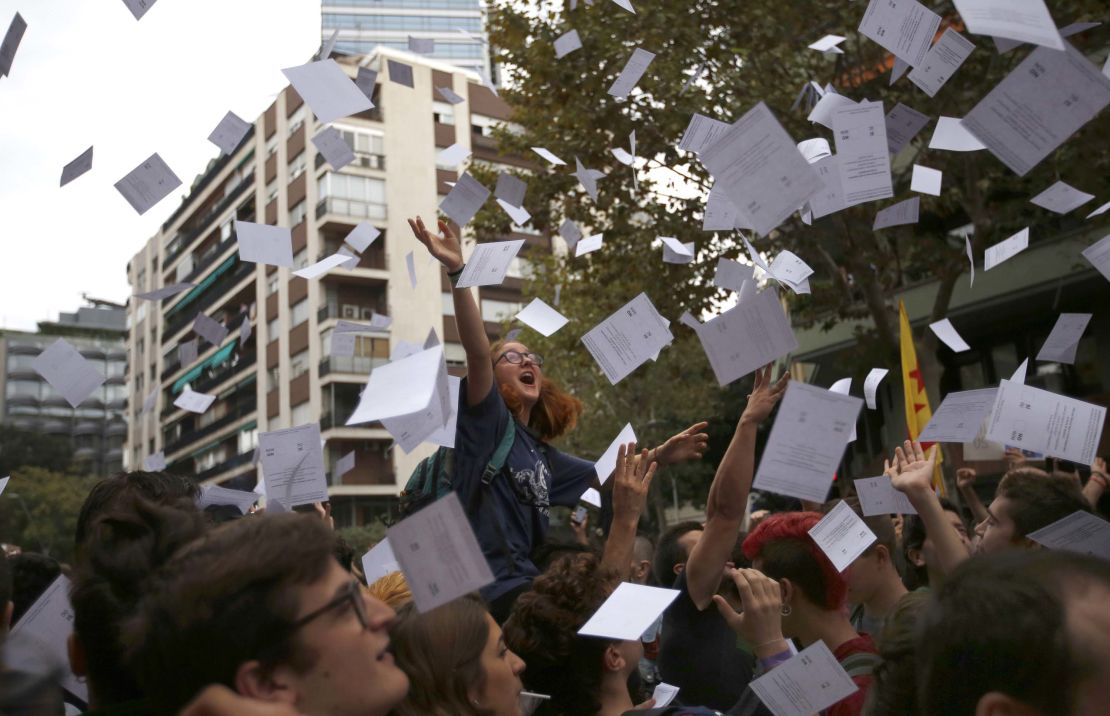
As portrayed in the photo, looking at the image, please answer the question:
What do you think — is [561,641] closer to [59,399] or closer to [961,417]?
[961,417]

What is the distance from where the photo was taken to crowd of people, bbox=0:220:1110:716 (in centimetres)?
138

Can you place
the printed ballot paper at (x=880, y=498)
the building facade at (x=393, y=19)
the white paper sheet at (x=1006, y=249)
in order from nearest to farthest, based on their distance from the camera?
the printed ballot paper at (x=880, y=498) → the white paper sheet at (x=1006, y=249) → the building facade at (x=393, y=19)

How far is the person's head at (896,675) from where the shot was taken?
5.59 feet

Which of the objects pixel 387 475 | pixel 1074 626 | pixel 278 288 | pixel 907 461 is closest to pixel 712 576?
pixel 907 461

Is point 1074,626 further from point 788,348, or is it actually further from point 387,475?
point 387,475

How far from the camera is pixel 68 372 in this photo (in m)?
3.94

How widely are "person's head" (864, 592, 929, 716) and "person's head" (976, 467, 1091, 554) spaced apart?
1.25 m

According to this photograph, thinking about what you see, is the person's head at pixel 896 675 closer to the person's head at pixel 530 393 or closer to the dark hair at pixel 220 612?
the dark hair at pixel 220 612

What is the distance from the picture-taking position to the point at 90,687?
1.85 m

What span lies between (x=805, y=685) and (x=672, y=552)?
1525 millimetres

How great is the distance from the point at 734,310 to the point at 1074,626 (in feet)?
4.59

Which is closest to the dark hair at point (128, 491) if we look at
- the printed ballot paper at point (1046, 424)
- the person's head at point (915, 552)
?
the printed ballot paper at point (1046, 424)

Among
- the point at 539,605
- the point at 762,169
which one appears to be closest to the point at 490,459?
the point at 539,605

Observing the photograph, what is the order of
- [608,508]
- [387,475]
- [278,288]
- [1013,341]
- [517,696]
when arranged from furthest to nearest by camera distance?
[278,288] < [387,475] < [1013,341] < [608,508] < [517,696]
